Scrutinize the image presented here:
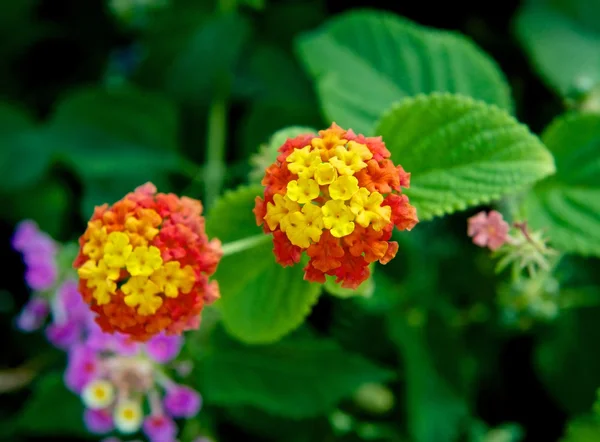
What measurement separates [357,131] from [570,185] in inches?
12.1

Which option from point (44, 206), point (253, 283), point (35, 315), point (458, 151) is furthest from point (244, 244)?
point (44, 206)

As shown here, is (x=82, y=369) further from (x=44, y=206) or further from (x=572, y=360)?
(x=572, y=360)

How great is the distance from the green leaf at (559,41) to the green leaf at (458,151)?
1.53 ft

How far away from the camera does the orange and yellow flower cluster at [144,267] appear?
68cm

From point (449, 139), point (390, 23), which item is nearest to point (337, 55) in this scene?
point (390, 23)

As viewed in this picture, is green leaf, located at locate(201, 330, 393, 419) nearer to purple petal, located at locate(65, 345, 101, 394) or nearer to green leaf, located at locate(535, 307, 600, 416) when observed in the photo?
purple petal, located at locate(65, 345, 101, 394)

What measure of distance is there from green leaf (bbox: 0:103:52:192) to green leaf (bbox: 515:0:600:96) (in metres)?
0.93

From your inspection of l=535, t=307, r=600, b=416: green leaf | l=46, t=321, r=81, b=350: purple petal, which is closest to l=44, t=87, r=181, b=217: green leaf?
l=46, t=321, r=81, b=350: purple petal

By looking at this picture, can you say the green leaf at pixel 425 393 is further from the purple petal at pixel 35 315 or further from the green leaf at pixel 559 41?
the purple petal at pixel 35 315

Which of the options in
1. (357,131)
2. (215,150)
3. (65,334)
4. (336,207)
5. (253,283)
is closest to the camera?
(336,207)

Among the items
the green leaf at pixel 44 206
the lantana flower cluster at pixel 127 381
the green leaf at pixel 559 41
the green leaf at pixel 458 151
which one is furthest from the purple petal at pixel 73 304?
the green leaf at pixel 559 41

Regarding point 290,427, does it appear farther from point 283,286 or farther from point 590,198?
point 590,198

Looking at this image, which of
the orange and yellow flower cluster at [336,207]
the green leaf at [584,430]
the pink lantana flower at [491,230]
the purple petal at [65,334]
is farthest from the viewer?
the purple petal at [65,334]

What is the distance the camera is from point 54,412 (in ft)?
3.92
